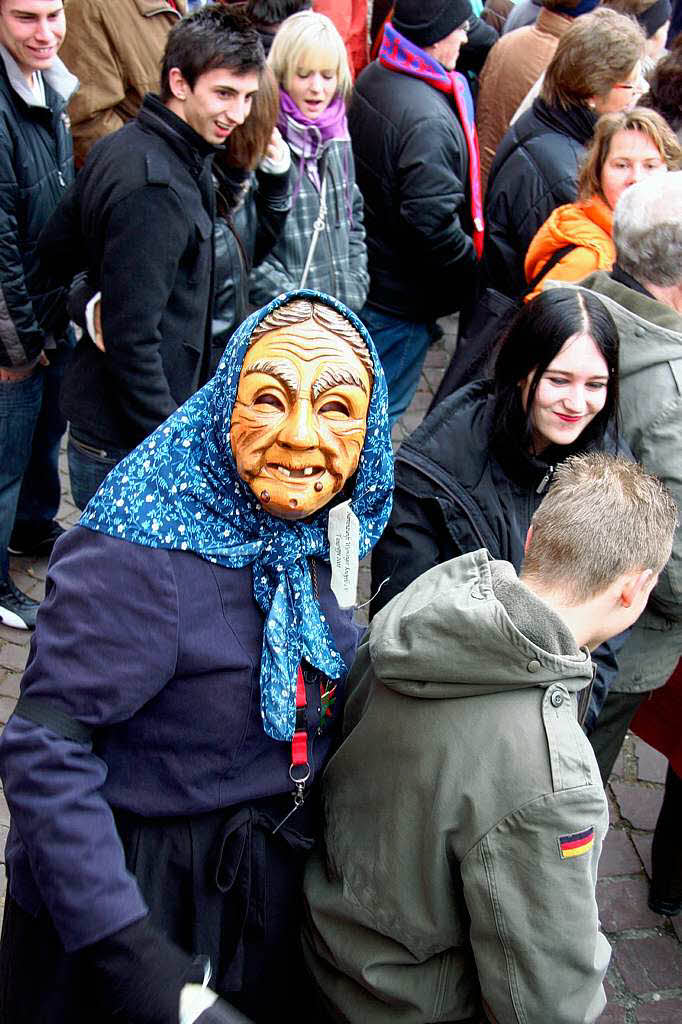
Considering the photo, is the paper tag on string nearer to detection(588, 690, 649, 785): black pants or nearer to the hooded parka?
the hooded parka

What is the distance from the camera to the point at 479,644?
1.61 metres

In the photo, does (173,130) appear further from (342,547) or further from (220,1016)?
(220,1016)

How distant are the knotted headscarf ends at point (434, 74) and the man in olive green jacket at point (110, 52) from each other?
2.92ft

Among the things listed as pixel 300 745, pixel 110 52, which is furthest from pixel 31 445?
pixel 300 745

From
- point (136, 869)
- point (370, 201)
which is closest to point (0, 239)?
point (370, 201)

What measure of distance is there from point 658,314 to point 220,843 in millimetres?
1867

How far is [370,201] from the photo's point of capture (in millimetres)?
4562

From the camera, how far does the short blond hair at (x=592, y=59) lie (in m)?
4.15

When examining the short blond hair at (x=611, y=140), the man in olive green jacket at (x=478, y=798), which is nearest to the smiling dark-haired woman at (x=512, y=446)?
the man in olive green jacket at (x=478, y=798)

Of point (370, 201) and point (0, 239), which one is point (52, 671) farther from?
point (370, 201)

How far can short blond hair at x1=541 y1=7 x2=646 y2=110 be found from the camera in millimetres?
4152

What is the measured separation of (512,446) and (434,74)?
2471mm

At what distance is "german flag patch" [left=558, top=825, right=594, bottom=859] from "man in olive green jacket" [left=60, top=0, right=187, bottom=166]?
3531mm

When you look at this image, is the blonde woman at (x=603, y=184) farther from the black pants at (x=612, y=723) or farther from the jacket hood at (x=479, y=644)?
the jacket hood at (x=479, y=644)
